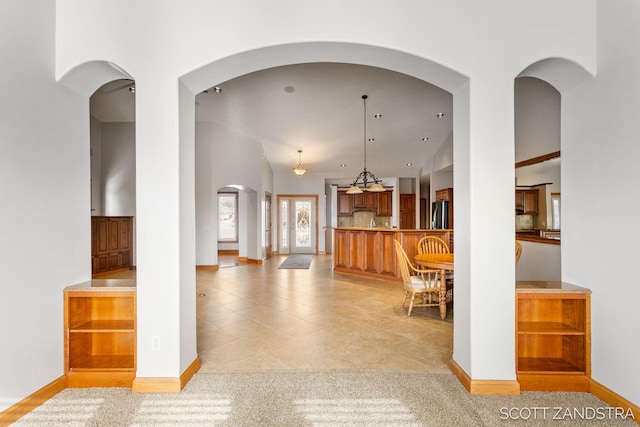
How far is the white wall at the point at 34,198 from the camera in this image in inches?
76.5

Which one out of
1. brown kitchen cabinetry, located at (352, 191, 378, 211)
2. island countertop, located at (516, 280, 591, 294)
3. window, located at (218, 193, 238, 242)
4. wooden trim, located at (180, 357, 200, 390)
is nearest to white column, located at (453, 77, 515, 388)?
island countertop, located at (516, 280, 591, 294)

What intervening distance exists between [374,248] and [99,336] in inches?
196

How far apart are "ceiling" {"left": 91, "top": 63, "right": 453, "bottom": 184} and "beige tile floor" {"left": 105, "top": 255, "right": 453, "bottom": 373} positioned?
12.3 feet

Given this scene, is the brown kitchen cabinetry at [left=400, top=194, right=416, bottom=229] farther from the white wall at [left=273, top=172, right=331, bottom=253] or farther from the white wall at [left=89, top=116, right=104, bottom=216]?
the white wall at [left=89, top=116, right=104, bottom=216]

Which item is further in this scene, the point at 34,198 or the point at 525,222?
the point at 525,222

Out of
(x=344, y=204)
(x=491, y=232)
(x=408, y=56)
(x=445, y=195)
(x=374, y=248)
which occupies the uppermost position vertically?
(x=408, y=56)

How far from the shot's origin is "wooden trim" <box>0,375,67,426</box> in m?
1.89

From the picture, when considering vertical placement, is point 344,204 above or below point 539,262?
above

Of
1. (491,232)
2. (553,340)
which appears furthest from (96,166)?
(553,340)

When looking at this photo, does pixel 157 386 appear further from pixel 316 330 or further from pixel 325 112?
pixel 325 112

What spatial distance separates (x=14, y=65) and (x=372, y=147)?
24.6ft

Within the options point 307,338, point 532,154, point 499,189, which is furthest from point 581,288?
point 532,154

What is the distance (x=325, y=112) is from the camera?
22.1 ft

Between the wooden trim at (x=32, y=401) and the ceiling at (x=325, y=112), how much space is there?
3.96 m
